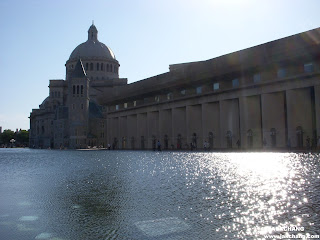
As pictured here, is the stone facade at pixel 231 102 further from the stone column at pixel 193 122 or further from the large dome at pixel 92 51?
the large dome at pixel 92 51

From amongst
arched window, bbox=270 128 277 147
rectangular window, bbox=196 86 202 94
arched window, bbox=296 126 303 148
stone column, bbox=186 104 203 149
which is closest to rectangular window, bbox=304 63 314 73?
arched window, bbox=296 126 303 148

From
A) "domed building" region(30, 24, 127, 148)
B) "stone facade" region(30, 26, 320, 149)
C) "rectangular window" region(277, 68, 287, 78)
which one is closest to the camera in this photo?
"stone facade" region(30, 26, 320, 149)

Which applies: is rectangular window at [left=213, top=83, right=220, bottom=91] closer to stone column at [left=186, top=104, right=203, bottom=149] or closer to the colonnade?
the colonnade

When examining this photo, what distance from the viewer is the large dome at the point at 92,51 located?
129375 mm

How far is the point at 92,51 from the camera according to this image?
13000 centimetres

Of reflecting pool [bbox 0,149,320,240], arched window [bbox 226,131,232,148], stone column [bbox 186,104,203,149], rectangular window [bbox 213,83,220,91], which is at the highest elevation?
rectangular window [bbox 213,83,220,91]

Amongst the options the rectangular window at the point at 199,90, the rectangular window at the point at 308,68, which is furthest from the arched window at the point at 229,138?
the rectangular window at the point at 308,68

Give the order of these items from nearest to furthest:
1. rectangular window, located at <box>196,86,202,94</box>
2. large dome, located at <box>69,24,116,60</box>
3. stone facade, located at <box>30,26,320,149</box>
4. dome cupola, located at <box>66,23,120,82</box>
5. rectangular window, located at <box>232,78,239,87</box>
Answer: stone facade, located at <box>30,26,320,149</box>, rectangular window, located at <box>232,78,239,87</box>, rectangular window, located at <box>196,86,202,94</box>, dome cupola, located at <box>66,23,120,82</box>, large dome, located at <box>69,24,116,60</box>

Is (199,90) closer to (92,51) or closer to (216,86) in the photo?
(216,86)

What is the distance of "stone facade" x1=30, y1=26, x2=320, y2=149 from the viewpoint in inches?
1597

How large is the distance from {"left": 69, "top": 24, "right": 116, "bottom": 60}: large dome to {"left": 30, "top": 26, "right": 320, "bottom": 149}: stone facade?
53.8 m

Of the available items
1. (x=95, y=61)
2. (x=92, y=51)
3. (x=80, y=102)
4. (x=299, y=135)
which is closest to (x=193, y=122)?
(x=299, y=135)

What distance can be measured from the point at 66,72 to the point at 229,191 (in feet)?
439

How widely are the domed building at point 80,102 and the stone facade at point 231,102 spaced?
98.9 ft
